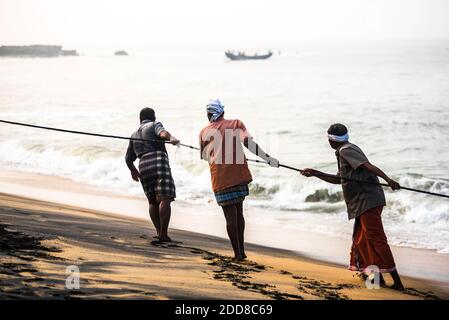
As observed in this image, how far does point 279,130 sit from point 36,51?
124 ft

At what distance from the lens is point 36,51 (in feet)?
181

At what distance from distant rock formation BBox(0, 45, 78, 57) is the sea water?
1069mm

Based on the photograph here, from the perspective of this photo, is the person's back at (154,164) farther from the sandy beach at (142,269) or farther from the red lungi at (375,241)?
the red lungi at (375,241)

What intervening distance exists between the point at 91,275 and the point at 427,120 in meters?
20.0

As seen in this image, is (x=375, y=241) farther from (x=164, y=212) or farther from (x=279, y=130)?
(x=279, y=130)

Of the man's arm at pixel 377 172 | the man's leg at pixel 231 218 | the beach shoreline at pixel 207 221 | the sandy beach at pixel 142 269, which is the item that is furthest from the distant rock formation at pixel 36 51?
the man's arm at pixel 377 172

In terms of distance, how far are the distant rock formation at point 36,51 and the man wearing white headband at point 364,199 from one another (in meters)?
32.2

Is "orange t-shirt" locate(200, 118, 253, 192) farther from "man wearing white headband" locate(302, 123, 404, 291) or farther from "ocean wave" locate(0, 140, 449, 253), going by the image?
"ocean wave" locate(0, 140, 449, 253)

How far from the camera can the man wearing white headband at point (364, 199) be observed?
4.77 m

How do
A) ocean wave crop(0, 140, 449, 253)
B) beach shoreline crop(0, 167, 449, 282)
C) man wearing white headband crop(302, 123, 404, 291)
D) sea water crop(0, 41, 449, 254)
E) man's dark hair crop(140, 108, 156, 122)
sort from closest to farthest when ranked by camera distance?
man wearing white headband crop(302, 123, 404, 291)
man's dark hair crop(140, 108, 156, 122)
beach shoreline crop(0, 167, 449, 282)
ocean wave crop(0, 140, 449, 253)
sea water crop(0, 41, 449, 254)

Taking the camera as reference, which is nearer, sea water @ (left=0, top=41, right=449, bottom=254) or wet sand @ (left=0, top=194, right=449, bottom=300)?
wet sand @ (left=0, top=194, right=449, bottom=300)

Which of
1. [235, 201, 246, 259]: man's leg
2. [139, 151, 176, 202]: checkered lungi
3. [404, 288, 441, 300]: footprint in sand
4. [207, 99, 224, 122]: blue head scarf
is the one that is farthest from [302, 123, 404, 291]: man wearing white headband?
[139, 151, 176, 202]: checkered lungi

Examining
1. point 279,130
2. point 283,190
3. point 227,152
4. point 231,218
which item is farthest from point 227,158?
point 279,130

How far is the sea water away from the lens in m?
10.0
